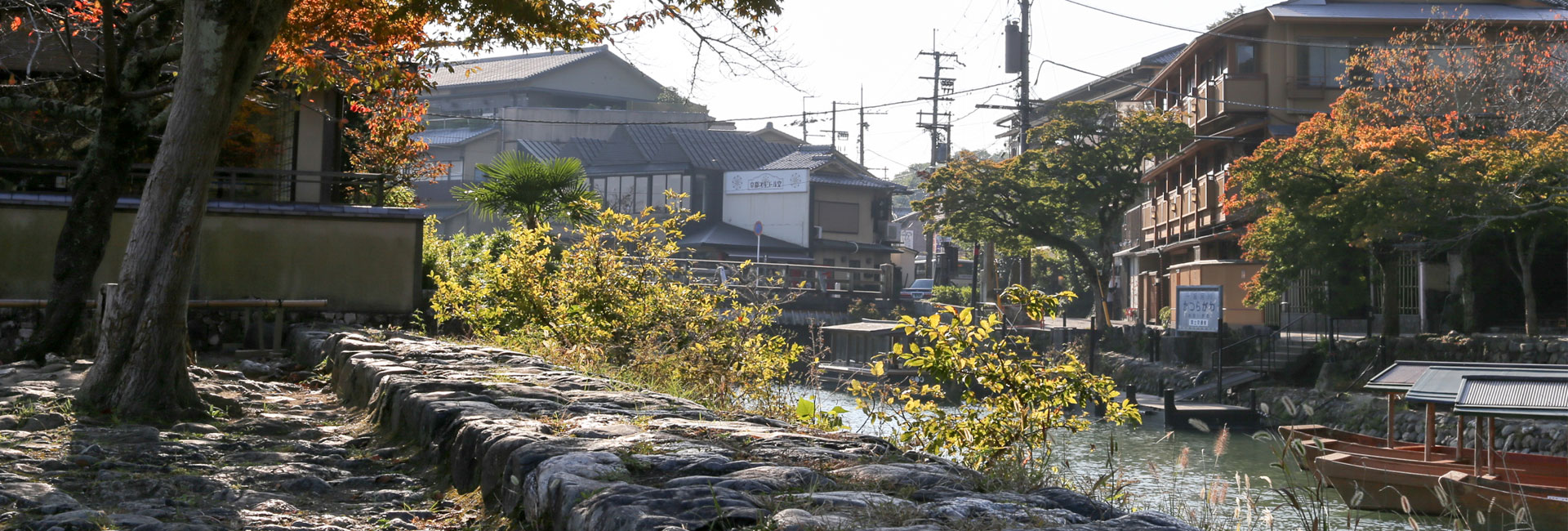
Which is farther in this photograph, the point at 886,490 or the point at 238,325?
the point at 238,325

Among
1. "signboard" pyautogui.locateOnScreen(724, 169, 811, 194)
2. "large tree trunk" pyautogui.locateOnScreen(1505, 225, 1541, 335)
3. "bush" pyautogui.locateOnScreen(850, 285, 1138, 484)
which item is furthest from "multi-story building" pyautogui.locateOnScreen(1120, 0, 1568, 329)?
"bush" pyautogui.locateOnScreen(850, 285, 1138, 484)

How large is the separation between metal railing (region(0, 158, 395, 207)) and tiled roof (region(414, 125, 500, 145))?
35003 millimetres

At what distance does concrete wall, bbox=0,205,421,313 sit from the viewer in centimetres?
1243

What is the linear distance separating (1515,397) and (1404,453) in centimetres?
421

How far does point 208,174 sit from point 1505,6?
112 feet

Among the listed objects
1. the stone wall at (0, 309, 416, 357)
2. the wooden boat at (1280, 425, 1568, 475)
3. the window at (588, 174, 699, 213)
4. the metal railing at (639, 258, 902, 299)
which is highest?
the window at (588, 174, 699, 213)

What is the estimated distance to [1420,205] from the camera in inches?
835

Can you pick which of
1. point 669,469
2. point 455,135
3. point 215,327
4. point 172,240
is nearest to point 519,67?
point 455,135

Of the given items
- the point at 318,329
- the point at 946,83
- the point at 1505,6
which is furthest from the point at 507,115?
the point at 318,329

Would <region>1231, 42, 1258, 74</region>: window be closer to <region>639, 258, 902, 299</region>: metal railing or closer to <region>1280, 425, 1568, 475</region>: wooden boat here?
<region>639, 258, 902, 299</region>: metal railing

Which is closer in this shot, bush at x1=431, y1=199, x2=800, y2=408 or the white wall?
bush at x1=431, y1=199, x2=800, y2=408

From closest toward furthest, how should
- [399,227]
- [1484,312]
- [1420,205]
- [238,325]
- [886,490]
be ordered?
[886,490] → [238,325] → [399,227] → [1420,205] → [1484,312]

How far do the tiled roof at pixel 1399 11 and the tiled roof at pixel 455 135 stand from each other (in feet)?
111

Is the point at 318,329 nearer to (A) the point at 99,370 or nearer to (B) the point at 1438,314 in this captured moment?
(A) the point at 99,370
